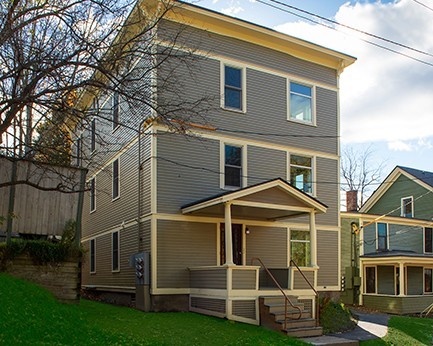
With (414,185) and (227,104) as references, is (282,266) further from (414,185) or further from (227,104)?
(414,185)

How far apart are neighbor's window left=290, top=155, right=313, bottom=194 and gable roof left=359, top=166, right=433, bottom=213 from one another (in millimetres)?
14597

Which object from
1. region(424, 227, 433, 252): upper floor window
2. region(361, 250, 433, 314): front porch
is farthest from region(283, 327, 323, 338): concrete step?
region(424, 227, 433, 252): upper floor window

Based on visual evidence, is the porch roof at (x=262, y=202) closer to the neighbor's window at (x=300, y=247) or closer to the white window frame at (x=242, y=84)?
the neighbor's window at (x=300, y=247)

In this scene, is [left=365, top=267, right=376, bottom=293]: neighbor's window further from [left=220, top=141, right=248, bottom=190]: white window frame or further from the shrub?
[left=220, top=141, right=248, bottom=190]: white window frame

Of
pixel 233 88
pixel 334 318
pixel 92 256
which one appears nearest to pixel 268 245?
pixel 334 318

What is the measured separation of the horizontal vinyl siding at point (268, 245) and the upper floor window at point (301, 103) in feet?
14.6

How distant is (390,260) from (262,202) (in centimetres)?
1270

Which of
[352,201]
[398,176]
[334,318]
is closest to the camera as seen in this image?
[334,318]

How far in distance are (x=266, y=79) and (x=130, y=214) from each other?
692 cm

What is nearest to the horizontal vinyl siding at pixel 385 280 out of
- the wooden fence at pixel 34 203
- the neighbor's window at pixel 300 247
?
the neighbor's window at pixel 300 247

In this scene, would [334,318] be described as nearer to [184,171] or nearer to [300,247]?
[300,247]

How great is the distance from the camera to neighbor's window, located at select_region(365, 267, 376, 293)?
86.0ft

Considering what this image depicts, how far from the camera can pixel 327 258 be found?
18.9 meters

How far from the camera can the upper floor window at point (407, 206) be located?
31547 millimetres
